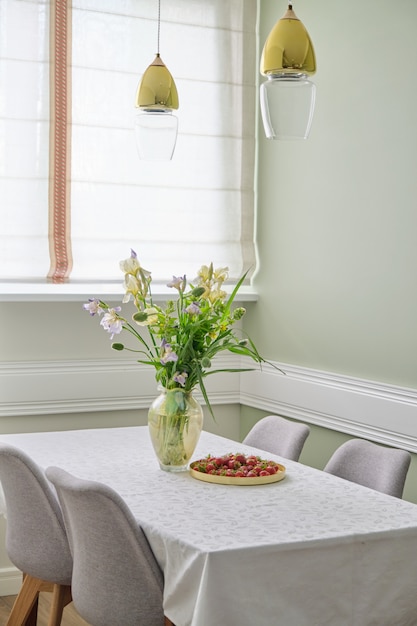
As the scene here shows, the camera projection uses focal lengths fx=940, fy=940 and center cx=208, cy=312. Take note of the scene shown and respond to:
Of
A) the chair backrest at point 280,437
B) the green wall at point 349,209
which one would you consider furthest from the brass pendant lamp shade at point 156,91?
the chair backrest at point 280,437

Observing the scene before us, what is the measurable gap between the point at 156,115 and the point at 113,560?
1455mm

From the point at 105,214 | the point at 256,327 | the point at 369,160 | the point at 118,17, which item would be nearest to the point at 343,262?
the point at 369,160

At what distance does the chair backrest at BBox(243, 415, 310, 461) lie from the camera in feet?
11.1

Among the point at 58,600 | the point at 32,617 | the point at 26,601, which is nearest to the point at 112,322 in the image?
the point at 58,600

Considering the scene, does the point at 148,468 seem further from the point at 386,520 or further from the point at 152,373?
the point at 152,373

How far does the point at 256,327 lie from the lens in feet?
14.6

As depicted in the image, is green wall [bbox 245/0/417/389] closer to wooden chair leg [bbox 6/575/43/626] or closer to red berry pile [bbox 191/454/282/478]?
red berry pile [bbox 191/454/282/478]

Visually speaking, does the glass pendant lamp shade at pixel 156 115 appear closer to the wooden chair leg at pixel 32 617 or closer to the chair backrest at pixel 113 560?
the chair backrest at pixel 113 560

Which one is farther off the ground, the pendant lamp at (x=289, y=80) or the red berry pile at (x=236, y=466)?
the pendant lamp at (x=289, y=80)

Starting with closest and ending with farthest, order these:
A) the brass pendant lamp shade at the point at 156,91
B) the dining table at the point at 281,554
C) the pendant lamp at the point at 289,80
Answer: the dining table at the point at 281,554 → the pendant lamp at the point at 289,80 → the brass pendant lamp shade at the point at 156,91

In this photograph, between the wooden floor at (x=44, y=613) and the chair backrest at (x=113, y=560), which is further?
the wooden floor at (x=44, y=613)

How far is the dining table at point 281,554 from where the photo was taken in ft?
6.76

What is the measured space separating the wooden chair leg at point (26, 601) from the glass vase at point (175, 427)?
1.98 feet

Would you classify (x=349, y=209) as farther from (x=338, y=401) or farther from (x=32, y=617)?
(x=32, y=617)
